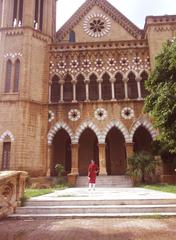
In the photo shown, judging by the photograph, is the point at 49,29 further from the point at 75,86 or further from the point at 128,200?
the point at 128,200

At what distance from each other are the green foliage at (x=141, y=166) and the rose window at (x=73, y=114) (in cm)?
580

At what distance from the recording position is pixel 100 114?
21.0m

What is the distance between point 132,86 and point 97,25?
7952 millimetres

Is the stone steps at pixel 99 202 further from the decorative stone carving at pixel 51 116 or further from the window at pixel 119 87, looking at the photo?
the window at pixel 119 87

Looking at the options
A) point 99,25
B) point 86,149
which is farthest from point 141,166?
point 99,25

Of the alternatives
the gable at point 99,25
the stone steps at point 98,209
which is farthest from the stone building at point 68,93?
the stone steps at point 98,209

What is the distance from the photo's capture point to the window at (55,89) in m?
22.3

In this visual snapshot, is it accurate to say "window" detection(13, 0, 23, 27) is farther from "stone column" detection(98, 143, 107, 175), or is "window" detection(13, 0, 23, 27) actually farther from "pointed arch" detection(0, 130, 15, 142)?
"stone column" detection(98, 143, 107, 175)

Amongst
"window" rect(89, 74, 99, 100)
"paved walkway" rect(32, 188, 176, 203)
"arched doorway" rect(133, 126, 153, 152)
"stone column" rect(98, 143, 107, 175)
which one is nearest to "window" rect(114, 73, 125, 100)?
"window" rect(89, 74, 99, 100)

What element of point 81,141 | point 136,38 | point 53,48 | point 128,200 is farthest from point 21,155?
point 136,38

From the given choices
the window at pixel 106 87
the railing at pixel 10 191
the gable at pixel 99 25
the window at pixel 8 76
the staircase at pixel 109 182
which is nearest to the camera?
the railing at pixel 10 191

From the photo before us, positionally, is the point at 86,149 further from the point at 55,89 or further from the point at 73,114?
the point at 55,89

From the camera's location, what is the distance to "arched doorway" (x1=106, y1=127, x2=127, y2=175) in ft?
74.1

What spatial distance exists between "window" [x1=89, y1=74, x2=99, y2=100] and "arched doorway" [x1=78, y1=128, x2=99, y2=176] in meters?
3.06
